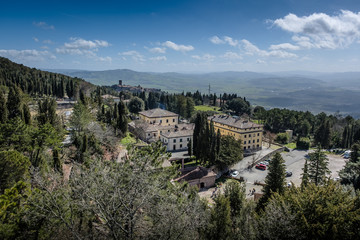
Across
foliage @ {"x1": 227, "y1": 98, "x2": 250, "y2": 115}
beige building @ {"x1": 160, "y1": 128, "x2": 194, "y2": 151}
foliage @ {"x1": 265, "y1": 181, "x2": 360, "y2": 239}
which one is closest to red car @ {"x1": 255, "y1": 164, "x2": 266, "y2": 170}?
beige building @ {"x1": 160, "y1": 128, "x2": 194, "y2": 151}

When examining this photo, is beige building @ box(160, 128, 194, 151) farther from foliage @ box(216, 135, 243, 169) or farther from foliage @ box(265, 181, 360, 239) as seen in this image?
foliage @ box(265, 181, 360, 239)

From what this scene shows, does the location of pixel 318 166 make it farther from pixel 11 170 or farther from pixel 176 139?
pixel 11 170

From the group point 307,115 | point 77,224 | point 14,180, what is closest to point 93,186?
point 77,224

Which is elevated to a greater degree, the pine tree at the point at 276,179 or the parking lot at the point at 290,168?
the pine tree at the point at 276,179

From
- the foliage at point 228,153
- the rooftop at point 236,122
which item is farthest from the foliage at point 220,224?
the rooftop at point 236,122

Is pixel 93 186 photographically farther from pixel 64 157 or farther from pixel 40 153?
pixel 64 157

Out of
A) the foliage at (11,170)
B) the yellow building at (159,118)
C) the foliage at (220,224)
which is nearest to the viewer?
the foliage at (11,170)

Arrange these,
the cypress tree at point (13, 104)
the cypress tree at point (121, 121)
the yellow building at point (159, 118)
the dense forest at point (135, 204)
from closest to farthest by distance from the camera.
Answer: the dense forest at point (135, 204), the cypress tree at point (13, 104), the cypress tree at point (121, 121), the yellow building at point (159, 118)

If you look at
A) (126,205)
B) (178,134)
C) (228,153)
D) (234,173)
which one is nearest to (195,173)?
(228,153)

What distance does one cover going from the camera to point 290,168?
138 ft

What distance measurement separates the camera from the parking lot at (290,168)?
117ft

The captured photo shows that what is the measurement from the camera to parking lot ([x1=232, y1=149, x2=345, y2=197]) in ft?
117

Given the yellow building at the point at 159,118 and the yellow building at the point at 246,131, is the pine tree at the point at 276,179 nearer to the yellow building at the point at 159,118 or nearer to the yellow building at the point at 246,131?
the yellow building at the point at 246,131

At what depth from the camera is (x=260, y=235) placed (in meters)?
12.1
